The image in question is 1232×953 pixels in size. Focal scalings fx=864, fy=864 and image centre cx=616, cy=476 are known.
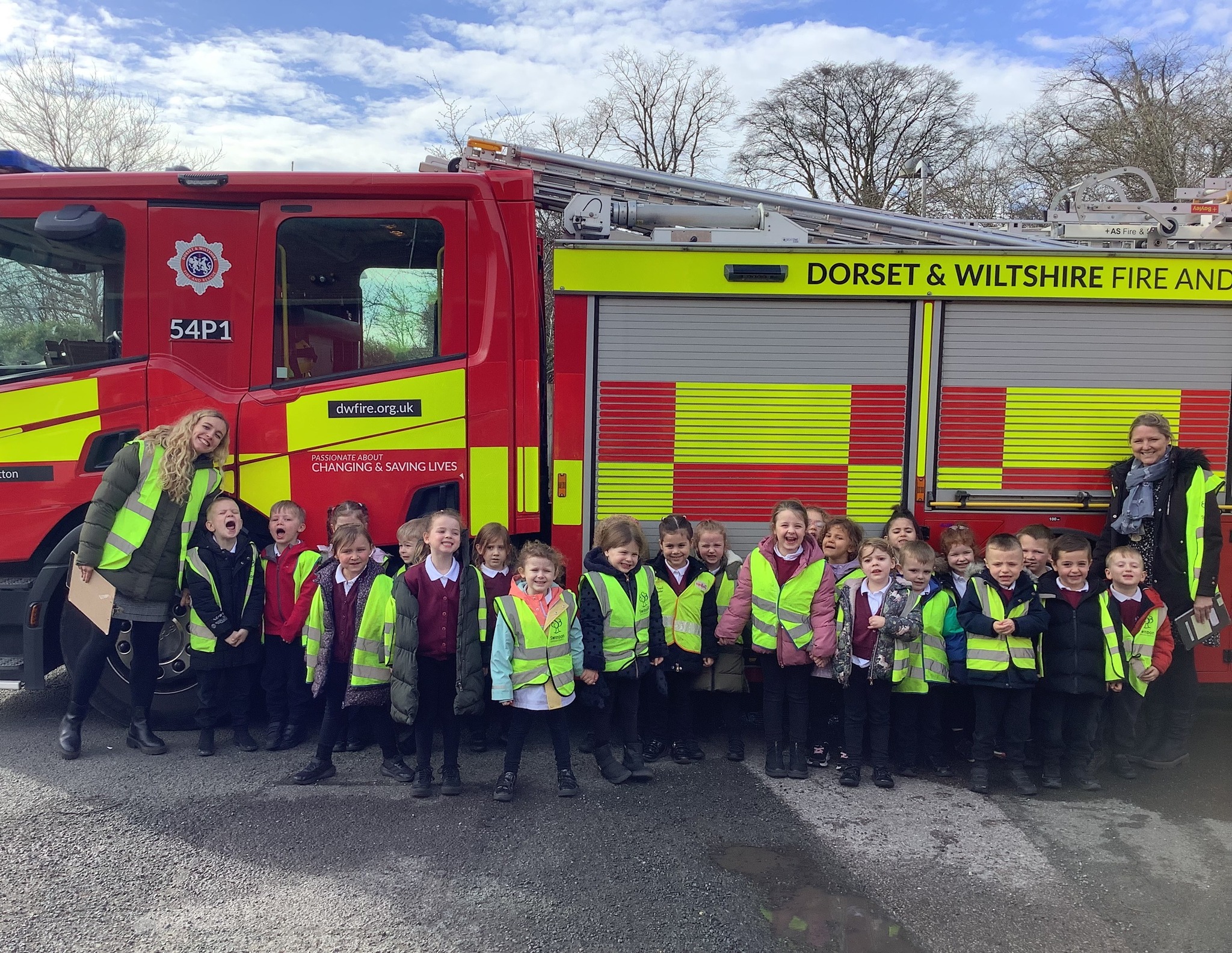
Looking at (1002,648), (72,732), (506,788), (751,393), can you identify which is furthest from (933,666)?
(72,732)

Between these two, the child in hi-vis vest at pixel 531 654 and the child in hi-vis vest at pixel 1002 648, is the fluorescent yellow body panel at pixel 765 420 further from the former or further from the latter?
the child in hi-vis vest at pixel 531 654

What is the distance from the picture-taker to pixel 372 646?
3.89 metres

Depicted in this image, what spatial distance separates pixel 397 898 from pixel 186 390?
8.44 ft

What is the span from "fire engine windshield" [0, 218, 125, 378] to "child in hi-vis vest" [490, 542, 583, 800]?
2313 millimetres

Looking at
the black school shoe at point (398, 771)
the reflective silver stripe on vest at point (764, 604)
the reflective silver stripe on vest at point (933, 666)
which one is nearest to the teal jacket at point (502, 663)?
the black school shoe at point (398, 771)

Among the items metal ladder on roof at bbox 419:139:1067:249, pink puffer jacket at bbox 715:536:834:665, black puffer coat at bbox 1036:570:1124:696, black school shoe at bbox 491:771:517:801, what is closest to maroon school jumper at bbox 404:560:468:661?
black school shoe at bbox 491:771:517:801

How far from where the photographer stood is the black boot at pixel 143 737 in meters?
4.20

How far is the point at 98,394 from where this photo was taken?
13.6 feet

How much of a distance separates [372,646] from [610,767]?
1206 millimetres

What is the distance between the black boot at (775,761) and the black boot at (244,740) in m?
2.49

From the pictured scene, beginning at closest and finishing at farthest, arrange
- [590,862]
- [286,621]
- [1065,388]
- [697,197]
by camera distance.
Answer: [590,862] → [286,621] → [1065,388] → [697,197]

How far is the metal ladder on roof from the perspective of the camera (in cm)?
484

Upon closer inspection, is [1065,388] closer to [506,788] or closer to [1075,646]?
[1075,646]

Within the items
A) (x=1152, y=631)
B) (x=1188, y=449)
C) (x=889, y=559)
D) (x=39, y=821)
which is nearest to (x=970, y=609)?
(x=889, y=559)
